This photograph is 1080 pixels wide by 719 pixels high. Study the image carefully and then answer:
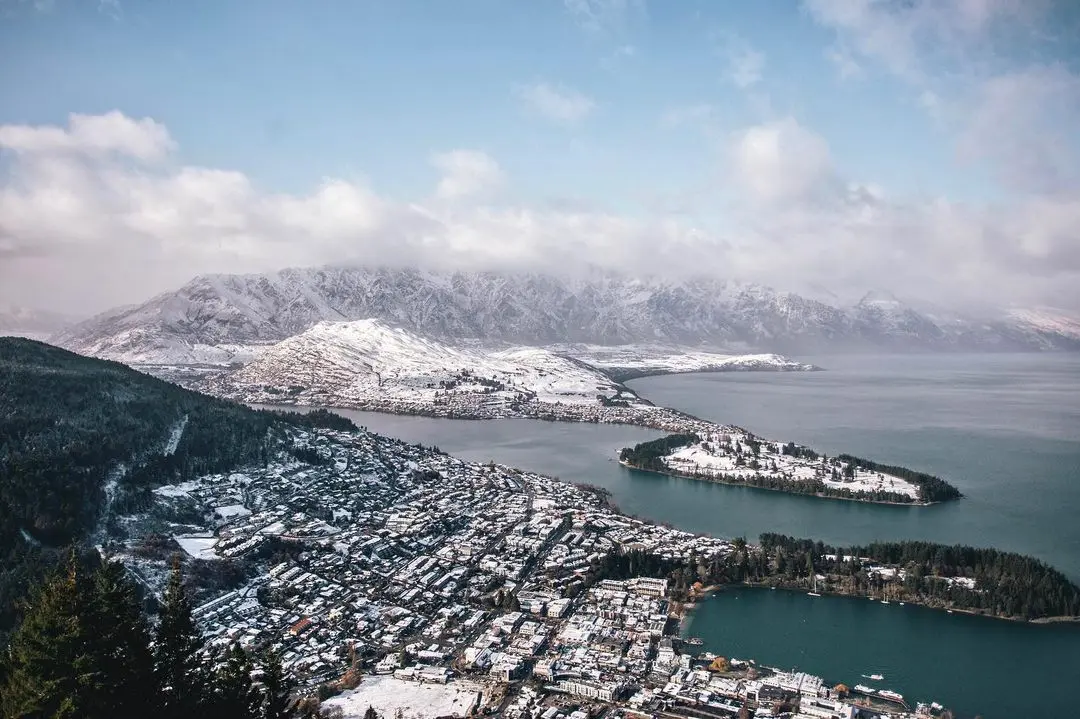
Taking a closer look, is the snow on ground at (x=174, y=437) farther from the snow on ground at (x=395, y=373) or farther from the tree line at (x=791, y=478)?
the snow on ground at (x=395, y=373)

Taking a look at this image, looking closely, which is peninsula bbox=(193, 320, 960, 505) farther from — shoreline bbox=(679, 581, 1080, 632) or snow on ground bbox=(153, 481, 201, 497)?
snow on ground bbox=(153, 481, 201, 497)

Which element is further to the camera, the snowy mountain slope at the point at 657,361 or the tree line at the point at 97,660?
the snowy mountain slope at the point at 657,361

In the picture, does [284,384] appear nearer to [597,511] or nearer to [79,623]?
[597,511]

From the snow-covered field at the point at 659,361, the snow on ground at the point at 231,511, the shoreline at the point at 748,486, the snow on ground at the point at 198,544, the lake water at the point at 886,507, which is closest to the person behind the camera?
the lake water at the point at 886,507

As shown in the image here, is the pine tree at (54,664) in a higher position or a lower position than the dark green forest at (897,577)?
higher

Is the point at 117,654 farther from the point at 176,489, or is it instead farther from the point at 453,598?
the point at 176,489

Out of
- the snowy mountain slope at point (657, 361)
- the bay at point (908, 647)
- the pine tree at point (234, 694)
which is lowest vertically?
the bay at point (908, 647)

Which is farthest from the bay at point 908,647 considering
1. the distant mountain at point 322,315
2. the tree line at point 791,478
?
the distant mountain at point 322,315

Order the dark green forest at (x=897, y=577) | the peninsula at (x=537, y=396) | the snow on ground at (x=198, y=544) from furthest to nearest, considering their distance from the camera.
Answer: the peninsula at (x=537, y=396) → the snow on ground at (x=198, y=544) → the dark green forest at (x=897, y=577)
